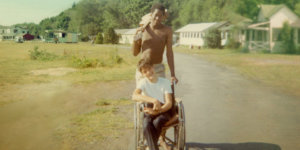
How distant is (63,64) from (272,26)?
2270 centimetres

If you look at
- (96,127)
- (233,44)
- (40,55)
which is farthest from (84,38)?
(233,44)

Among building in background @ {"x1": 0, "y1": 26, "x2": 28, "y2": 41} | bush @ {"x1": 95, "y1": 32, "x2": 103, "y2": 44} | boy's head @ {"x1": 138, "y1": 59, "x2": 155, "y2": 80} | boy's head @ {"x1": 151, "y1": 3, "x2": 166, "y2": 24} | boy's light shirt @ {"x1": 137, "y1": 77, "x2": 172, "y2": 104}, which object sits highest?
building in background @ {"x1": 0, "y1": 26, "x2": 28, "y2": 41}

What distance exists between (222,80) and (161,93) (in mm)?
8852

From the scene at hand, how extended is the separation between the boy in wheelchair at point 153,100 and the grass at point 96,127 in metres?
1.42

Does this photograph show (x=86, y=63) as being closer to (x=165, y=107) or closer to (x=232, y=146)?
(x=232, y=146)

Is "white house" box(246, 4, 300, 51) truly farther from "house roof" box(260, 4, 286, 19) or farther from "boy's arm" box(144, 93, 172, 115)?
"boy's arm" box(144, 93, 172, 115)

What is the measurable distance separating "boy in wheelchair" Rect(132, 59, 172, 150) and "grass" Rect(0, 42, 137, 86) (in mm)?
8393

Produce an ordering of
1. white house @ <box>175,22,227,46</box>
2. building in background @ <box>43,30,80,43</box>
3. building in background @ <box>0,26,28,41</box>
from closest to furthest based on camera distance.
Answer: building in background @ <box>0,26,28,41</box> < building in background @ <box>43,30,80,43</box> < white house @ <box>175,22,227,46</box>

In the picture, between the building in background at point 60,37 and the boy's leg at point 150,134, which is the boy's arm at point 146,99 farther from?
the building in background at point 60,37

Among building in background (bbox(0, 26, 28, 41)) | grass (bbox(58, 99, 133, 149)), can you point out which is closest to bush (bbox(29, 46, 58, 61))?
building in background (bbox(0, 26, 28, 41))

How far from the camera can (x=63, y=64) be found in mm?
17953

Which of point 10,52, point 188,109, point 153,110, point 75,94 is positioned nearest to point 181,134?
point 153,110

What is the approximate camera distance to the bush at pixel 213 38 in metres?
39.1

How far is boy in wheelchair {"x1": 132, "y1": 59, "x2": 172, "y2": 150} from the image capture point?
3.49m
